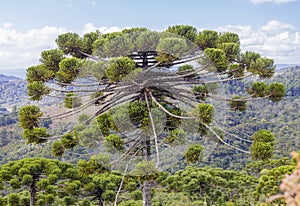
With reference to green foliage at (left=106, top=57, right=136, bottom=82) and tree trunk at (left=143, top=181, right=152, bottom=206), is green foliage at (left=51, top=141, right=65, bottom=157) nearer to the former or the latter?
tree trunk at (left=143, top=181, right=152, bottom=206)

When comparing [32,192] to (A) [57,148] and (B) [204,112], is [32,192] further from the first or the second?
(B) [204,112]

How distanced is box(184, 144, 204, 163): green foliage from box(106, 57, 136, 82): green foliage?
1282 millimetres

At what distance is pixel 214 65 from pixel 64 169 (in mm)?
5978

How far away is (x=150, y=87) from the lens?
4863mm

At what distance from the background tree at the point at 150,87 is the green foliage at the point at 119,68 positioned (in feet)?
0.03

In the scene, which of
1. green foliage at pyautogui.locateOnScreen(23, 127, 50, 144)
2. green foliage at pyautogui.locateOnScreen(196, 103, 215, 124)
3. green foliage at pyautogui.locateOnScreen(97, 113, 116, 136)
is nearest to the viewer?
green foliage at pyautogui.locateOnScreen(196, 103, 215, 124)

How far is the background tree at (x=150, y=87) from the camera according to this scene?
4.40m

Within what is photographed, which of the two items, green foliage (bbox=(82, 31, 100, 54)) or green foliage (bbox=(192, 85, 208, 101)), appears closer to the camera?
green foliage (bbox=(192, 85, 208, 101))

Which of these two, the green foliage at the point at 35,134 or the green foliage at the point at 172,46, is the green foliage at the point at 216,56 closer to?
the green foliage at the point at 172,46

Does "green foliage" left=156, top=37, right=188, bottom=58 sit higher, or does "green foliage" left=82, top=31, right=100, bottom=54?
"green foliage" left=82, top=31, right=100, bottom=54

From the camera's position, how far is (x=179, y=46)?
14.1 feet

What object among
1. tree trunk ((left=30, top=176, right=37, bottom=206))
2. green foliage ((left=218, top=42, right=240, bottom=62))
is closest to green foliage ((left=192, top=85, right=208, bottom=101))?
green foliage ((left=218, top=42, right=240, bottom=62))

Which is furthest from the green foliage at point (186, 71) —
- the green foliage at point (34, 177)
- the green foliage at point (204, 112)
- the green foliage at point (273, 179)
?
the green foliage at point (34, 177)

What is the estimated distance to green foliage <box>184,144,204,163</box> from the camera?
15.1 ft
